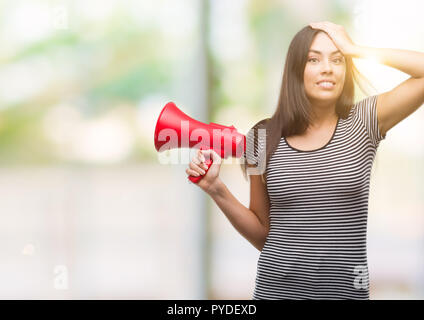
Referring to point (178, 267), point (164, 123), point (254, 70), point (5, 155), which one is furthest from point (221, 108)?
point (164, 123)

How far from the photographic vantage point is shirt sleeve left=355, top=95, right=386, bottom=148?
0.95 meters

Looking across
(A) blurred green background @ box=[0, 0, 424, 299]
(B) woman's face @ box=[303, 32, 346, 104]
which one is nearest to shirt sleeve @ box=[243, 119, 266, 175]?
(B) woman's face @ box=[303, 32, 346, 104]

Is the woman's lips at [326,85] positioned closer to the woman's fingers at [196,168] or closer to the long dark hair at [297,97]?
the long dark hair at [297,97]

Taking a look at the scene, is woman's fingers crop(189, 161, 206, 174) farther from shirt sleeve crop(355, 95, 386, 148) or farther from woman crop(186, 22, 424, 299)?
shirt sleeve crop(355, 95, 386, 148)

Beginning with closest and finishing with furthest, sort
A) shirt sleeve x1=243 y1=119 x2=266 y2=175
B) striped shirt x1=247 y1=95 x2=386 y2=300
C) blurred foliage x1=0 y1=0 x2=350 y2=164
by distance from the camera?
striped shirt x1=247 y1=95 x2=386 y2=300, shirt sleeve x1=243 y1=119 x2=266 y2=175, blurred foliage x1=0 y1=0 x2=350 y2=164

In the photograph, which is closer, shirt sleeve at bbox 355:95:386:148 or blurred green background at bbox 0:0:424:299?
shirt sleeve at bbox 355:95:386:148

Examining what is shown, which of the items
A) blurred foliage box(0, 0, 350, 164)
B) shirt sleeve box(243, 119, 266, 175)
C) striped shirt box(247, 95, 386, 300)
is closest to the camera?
striped shirt box(247, 95, 386, 300)

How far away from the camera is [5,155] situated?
7.36ft

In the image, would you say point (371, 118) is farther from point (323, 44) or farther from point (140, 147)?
point (140, 147)

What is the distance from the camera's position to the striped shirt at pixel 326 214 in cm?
94

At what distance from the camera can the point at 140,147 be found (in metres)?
2.25

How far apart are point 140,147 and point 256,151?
1.26 m

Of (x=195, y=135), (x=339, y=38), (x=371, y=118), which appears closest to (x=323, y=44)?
(x=339, y=38)

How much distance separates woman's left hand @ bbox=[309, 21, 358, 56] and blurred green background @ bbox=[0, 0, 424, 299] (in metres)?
1.21
